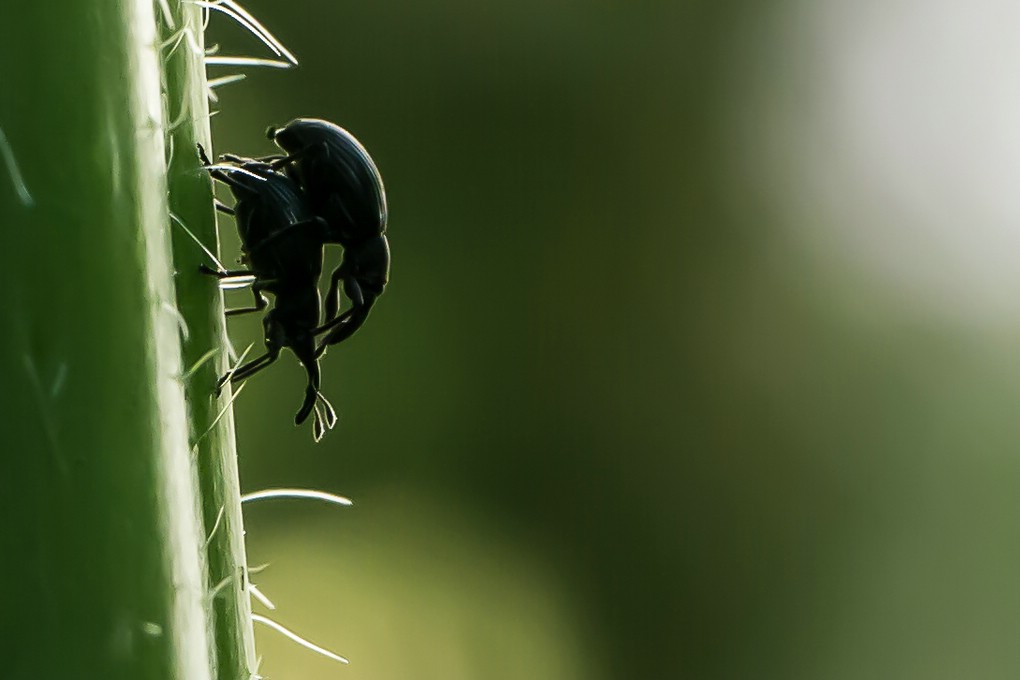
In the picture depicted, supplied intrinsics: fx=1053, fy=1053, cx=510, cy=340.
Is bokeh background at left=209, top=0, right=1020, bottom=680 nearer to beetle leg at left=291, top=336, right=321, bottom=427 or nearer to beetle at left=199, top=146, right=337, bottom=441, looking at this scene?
beetle leg at left=291, top=336, right=321, bottom=427

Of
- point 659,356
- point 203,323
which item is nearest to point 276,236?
point 203,323

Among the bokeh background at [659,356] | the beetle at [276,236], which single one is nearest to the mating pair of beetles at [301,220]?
the beetle at [276,236]

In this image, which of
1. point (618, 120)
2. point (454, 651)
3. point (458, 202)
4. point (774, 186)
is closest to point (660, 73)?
point (618, 120)

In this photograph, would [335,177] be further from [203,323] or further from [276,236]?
[203,323]

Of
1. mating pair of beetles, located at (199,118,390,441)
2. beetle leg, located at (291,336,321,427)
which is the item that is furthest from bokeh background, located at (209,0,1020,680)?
mating pair of beetles, located at (199,118,390,441)

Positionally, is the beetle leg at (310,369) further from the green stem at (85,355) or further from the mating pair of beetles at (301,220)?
the green stem at (85,355)
